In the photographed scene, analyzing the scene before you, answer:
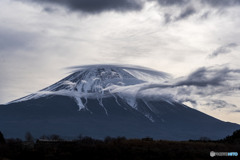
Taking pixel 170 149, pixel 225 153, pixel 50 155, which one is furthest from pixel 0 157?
pixel 225 153

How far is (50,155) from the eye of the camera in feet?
266

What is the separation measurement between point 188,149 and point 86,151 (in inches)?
621

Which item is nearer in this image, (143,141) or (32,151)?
(32,151)

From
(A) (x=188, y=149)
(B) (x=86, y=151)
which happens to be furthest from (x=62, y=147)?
(A) (x=188, y=149)

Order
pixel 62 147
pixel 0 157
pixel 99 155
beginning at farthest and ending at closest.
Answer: pixel 62 147
pixel 99 155
pixel 0 157

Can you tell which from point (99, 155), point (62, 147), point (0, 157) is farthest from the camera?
point (62, 147)

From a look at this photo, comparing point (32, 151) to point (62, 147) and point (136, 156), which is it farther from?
point (136, 156)

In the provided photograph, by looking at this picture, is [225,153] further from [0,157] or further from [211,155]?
[0,157]
